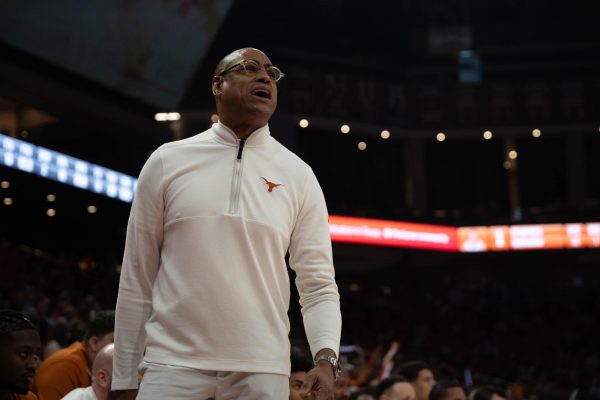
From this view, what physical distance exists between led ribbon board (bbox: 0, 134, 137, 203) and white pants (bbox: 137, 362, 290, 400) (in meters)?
15.5

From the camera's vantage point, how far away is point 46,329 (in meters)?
9.16

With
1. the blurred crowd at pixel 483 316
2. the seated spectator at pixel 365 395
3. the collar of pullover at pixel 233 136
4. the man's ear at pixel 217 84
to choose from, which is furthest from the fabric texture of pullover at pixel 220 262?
the blurred crowd at pixel 483 316

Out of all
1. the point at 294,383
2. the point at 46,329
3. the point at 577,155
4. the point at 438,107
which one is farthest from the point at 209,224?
the point at 577,155

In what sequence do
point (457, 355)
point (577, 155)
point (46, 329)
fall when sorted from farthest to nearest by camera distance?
1. point (577, 155)
2. point (457, 355)
3. point (46, 329)

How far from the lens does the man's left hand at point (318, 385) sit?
291 centimetres

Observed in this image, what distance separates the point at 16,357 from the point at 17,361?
0.02m

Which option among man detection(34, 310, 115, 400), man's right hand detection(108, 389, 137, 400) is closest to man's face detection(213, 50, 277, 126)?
man's right hand detection(108, 389, 137, 400)

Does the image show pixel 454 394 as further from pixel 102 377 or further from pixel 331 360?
pixel 331 360

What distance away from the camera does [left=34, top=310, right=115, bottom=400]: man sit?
229 inches

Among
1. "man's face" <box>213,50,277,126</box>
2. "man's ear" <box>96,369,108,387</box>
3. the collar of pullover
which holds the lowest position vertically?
"man's ear" <box>96,369,108,387</box>

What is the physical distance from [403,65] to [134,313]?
28.5 m

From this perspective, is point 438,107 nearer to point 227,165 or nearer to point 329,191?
point 329,191

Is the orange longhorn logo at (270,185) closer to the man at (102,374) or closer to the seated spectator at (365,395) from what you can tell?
the man at (102,374)

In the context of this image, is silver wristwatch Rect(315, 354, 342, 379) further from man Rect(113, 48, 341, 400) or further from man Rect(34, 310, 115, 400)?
man Rect(34, 310, 115, 400)
